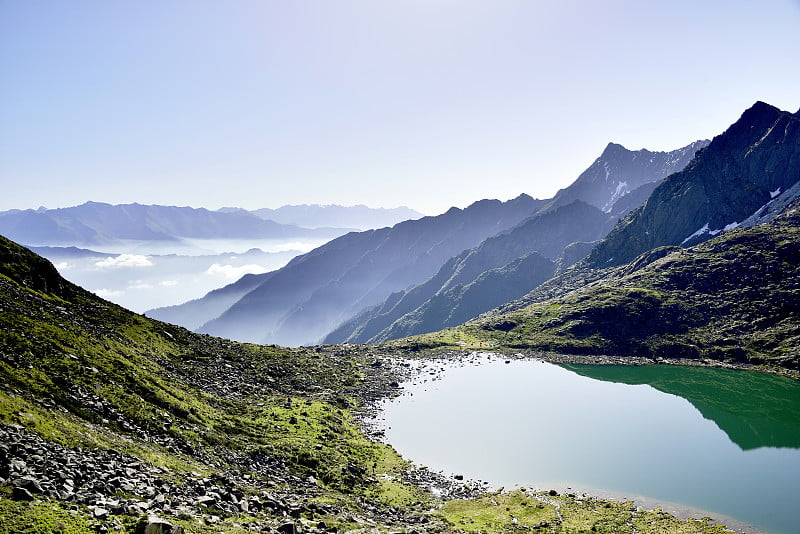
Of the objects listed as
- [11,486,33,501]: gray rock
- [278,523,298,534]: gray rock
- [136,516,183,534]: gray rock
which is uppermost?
[11,486,33,501]: gray rock

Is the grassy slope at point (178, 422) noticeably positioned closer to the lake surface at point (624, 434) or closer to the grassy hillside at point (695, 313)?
the lake surface at point (624, 434)

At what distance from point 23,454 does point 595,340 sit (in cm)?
14735

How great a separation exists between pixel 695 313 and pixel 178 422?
152m

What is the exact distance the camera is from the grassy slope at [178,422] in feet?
83.5

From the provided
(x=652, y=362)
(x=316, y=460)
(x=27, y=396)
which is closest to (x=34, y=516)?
(x=27, y=396)

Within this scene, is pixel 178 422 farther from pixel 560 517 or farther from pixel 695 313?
pixel 695 313

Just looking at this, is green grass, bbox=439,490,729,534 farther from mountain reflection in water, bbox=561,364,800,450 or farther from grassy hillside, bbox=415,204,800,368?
grassy hillside, bbox=415,204,800,368

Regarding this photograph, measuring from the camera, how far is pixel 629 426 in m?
71.4

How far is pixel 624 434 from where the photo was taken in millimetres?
67188

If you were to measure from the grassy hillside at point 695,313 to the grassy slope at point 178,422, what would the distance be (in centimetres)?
9304

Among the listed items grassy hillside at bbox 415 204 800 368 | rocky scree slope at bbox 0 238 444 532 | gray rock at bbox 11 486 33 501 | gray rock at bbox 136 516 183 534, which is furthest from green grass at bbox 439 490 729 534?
grassy hillside at bbox 415 204 800 368

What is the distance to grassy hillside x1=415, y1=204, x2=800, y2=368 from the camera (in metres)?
121

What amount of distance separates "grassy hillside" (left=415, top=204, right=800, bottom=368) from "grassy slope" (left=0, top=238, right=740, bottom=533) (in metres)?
93.0

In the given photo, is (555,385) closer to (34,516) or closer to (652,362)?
(652,362)
